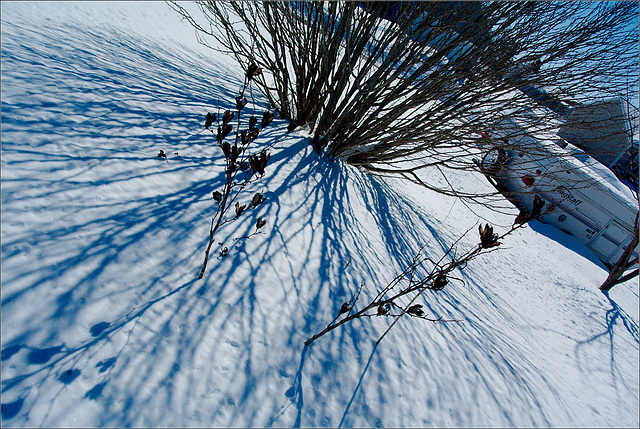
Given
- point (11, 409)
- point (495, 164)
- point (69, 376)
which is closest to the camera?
point (11, 409)

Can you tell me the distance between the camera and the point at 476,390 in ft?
7.68

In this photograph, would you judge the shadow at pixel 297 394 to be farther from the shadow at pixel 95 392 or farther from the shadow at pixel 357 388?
the shadow at pixel 95 392

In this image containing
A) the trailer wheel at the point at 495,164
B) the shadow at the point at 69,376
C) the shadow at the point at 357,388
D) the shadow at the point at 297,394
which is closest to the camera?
the shadow at the point at 69,376

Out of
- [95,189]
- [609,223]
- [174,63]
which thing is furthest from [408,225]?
[609,223]

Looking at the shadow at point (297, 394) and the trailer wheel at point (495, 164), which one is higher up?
the trailer wheel at point (495, 164)

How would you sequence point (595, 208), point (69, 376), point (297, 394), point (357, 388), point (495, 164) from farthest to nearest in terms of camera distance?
point (595, 208)
point (495, 164)
point (357, 388)
point (297, 394)
point (69, 376)

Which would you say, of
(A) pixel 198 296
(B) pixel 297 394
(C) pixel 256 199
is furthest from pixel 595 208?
(A) pixel 198 296

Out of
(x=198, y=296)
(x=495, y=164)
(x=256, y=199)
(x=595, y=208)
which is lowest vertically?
(x=198, y=296)

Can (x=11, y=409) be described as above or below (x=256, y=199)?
below

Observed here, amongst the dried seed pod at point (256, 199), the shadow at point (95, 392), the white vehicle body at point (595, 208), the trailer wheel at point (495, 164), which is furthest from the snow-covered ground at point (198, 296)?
the white vehicle body at point (595, 208)

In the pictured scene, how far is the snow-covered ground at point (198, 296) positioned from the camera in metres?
1.52

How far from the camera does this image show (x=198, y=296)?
1993 mm

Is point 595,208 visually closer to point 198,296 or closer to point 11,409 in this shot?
point 198,296

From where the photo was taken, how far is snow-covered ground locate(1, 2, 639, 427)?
152 cm
